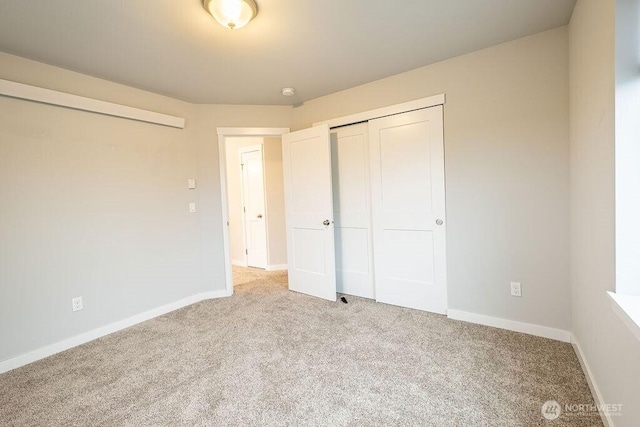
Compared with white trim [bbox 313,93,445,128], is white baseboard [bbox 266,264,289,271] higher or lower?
lower

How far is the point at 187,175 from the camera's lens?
333 centimetres

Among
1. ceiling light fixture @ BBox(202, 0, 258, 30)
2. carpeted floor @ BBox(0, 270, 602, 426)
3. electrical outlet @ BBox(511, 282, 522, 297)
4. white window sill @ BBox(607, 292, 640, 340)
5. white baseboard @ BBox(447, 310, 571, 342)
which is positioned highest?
ceiling light fixture @ BBox(202, 0, 258, 30)

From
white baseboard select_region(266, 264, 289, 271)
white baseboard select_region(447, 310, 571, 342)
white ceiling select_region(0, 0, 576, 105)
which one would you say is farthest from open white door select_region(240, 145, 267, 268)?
white baseboard select_region(447, 310, 571, 342)

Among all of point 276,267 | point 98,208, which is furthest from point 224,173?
point 276,267

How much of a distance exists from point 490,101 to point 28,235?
12.7 feet

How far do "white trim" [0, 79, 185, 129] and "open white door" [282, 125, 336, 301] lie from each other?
54.9 inches

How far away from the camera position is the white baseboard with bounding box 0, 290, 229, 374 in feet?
6.98

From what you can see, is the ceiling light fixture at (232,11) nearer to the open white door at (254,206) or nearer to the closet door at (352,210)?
the closet door at (352,210)

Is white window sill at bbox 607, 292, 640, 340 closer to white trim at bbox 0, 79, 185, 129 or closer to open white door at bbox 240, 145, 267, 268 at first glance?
white trim at bbox 0, 79, 185, 129

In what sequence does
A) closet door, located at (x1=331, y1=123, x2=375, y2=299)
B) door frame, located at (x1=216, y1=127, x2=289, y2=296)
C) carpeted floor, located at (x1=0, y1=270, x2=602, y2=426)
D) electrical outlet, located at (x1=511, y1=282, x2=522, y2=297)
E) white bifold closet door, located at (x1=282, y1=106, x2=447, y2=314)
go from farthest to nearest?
door frame, located at (x1=216, y1=127, x2=289, y2=296)
closet door, located at (x1=331, y1=123, x2=375, y2=299)
white bifold closet door, located at (x1=282, y1=106, x2=447, y2=314)
electrical outlet, located at (x1=511, y1=282, x2=522, y2=297)
carpeted floor, located at (x1=0, y1=270, x2=602, y2=426)

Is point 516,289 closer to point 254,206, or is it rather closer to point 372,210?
point 372,210

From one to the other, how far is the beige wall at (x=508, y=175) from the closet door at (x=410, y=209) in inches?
4.4

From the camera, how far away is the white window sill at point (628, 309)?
0.97m

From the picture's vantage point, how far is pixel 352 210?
3.32 meters
